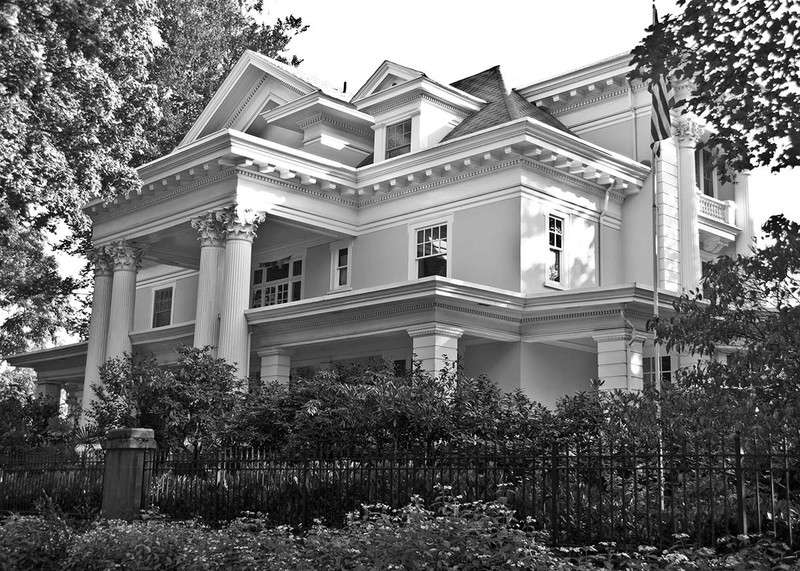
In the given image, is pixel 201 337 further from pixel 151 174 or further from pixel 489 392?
pixel 489 392

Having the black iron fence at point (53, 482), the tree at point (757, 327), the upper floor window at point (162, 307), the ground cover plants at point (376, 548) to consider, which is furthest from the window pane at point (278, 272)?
the tree at point (757, 327)

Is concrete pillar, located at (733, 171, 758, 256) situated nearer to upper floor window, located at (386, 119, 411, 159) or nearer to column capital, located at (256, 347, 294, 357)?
upper floor window, located at (386, 119, 411, 159)

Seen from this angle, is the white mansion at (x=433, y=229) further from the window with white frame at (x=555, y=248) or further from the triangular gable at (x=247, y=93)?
the triangular gable at (x=247, y=93)

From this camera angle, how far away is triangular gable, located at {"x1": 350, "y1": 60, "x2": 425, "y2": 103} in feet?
98.3

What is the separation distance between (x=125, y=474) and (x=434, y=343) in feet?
29.9

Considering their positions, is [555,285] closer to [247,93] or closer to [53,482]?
[53,482]

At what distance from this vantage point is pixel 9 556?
1321cm

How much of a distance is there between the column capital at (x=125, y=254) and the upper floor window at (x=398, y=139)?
834 cm


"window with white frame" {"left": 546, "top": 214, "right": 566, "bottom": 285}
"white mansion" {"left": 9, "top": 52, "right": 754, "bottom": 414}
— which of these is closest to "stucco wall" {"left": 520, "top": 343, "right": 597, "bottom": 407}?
"white mansion" {"left": 9, "top": 52, "right": 754, "bottom": 414}

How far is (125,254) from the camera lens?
98.0 ft

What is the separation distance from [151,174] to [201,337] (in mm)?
5131

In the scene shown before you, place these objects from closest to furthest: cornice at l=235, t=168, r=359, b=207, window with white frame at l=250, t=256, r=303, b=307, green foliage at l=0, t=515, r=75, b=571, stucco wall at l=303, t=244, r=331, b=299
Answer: green foliage at l=0, t=515, r=75, b=571 < cornice at l=235, t=168, r=359, b=207 < stucco wall at l=303, t=244, r=331, b=299 < window with white frame at l=250, t=256, r=303, b=307

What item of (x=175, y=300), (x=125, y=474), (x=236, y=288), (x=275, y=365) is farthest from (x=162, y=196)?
(x=125, y=474)

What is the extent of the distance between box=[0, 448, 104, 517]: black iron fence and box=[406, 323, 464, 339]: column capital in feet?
26.4
